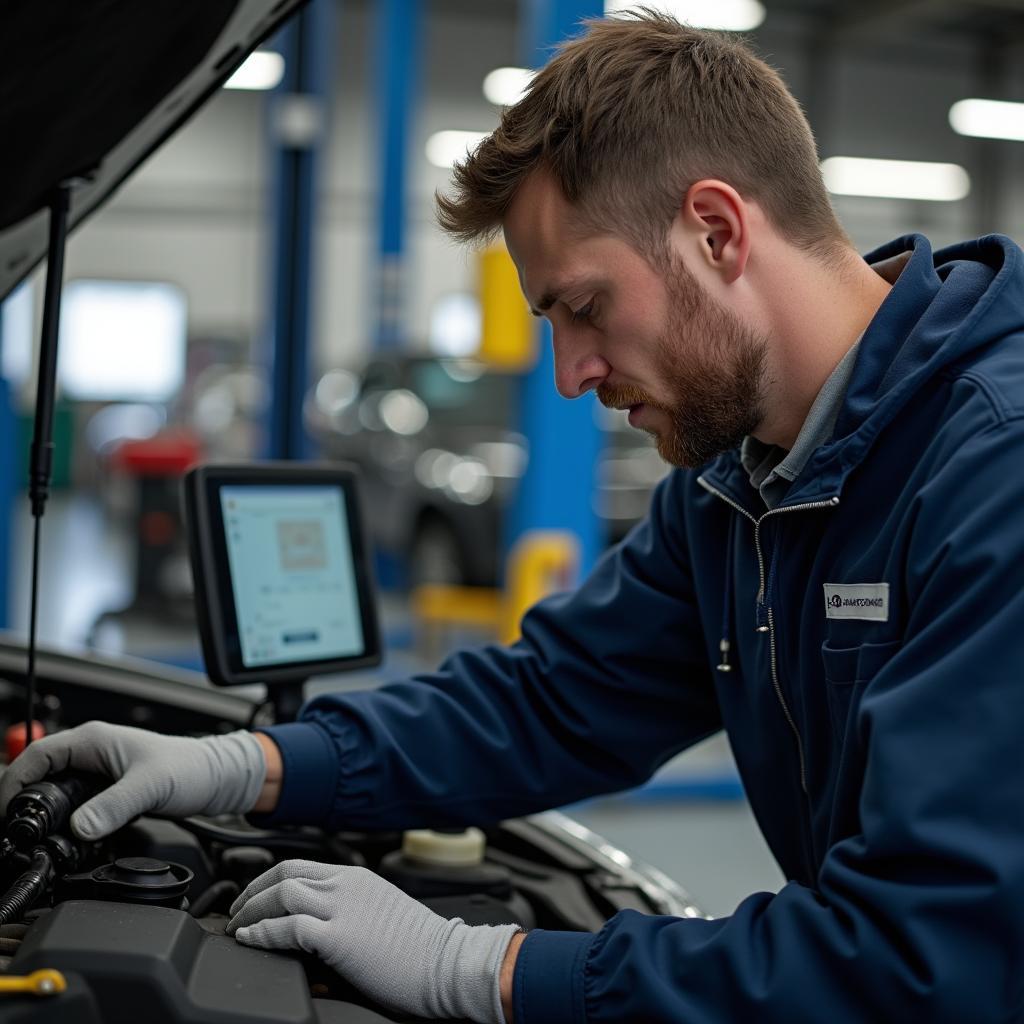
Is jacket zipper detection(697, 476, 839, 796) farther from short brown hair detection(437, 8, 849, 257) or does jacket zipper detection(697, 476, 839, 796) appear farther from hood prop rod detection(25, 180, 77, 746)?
hood prop rod detection(25, 180, 77, 746)

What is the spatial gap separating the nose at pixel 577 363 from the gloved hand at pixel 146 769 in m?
0.52

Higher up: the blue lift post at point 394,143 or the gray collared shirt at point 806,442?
the blue lift post at point 394,143

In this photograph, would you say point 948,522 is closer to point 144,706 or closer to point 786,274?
point 786,274

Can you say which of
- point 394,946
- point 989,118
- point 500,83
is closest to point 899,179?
point 989,118

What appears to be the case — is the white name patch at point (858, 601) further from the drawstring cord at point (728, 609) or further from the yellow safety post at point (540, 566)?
the yellow safety post at point (540, 566)

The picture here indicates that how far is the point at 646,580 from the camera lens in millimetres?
1588

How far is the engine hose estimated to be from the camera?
3.50 ft

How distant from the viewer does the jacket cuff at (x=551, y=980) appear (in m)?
1.01

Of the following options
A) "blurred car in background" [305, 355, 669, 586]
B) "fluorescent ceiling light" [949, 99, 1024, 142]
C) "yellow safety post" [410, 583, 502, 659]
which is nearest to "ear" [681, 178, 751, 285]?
"yellow safety post" [410, 583, 502, 659]

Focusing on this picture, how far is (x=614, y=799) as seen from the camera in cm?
428

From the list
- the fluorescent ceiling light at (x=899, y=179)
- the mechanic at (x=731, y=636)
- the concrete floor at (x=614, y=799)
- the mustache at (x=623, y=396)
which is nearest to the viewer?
the mechanic at (x=731, y=636)

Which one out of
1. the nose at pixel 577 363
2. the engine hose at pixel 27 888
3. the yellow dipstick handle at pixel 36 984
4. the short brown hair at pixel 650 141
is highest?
the short brown hair at pixel 650 141

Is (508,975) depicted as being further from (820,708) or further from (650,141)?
(650,141)

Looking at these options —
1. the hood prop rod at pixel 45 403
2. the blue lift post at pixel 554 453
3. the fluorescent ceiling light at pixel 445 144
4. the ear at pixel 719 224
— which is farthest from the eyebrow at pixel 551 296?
the fluorescent ceiling light at pixel 445 144
